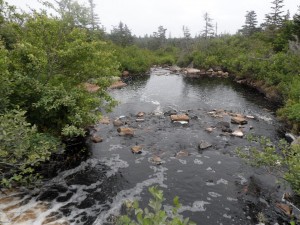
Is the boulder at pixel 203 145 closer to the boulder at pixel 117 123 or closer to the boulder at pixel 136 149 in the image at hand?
the boulder at pixel 136 149

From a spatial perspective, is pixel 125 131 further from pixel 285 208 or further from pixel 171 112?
pixel 285 208

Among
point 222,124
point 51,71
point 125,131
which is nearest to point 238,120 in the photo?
point 222,124

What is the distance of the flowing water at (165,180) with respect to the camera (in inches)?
382

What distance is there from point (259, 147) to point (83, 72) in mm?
10749

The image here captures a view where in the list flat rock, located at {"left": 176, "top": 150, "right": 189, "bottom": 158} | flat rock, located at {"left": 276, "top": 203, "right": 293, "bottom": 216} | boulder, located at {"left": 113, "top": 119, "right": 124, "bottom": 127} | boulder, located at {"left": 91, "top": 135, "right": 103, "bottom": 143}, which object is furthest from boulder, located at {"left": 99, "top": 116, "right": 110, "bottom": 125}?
flat rock, located at {"left": 276, "top": 203, "right": 293, "bottom": 216}

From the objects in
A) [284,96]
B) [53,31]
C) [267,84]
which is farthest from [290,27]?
[53,31]

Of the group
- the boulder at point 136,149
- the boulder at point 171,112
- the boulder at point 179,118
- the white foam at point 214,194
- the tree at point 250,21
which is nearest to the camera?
the white foam at point 214,194

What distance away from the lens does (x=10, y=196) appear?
10414 millimetres

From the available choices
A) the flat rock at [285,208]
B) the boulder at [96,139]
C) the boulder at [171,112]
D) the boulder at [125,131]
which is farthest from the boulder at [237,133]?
the boulder at [96,139]

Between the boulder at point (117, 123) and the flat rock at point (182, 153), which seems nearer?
the flat rock at point (182, 153)

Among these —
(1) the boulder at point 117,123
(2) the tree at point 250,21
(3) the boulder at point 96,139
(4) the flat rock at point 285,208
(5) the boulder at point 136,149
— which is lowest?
(4) the flat rock at point 285,208

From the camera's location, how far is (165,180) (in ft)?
39.5

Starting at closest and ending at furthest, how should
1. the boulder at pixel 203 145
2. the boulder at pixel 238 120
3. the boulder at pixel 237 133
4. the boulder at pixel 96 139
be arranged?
the boulder at pixel 203 145, the boulder at pixel 96 139, the boulder at pixel 237 133, the boulder at pixel 238 120

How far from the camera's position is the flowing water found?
970cm
